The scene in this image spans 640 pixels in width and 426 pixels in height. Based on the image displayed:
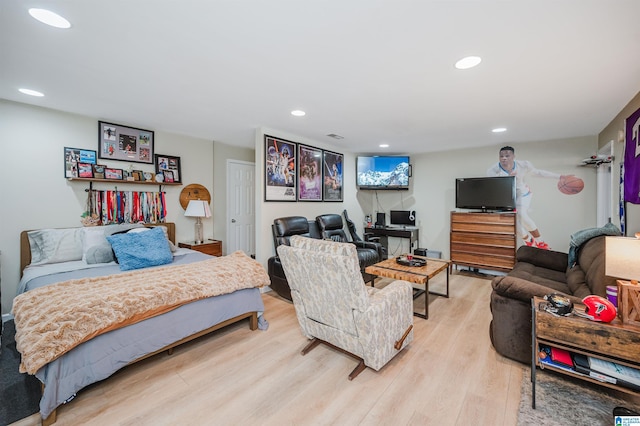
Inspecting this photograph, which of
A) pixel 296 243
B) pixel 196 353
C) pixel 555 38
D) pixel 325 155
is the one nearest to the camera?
pixel 555 38

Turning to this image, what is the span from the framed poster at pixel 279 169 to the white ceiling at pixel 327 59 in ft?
2.00

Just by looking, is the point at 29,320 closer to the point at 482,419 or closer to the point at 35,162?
the point at 35,162

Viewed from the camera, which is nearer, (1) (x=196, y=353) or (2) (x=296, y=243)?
(2) (x=296, y=243)

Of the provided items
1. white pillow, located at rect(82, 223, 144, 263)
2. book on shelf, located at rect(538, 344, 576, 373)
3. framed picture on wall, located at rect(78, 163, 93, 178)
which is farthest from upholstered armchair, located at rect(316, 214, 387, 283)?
framed picture on wall, located at rect(78, 163, 93, 178)

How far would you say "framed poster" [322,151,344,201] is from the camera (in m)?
5.07

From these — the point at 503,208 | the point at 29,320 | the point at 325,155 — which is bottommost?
the point at 29,320

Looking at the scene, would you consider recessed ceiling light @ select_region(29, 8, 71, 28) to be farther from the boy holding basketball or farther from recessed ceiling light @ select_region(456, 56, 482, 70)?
the boy holding basketball

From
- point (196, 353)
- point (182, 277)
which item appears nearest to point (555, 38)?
point (182, 277)

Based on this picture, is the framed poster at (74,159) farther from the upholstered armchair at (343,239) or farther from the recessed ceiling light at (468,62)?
the recessed ceiling light at (468,62)

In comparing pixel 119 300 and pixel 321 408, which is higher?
pixel 119 300

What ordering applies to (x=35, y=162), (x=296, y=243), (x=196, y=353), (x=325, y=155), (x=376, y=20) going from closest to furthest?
(x=376, y=20) → (x=296, y=243) → (x=196, y=353) → (x=35, y=162) → (x=325, y=155)

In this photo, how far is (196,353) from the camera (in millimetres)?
2363

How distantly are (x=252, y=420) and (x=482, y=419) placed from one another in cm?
141

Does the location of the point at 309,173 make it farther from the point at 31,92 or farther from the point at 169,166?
the point at 31,92
